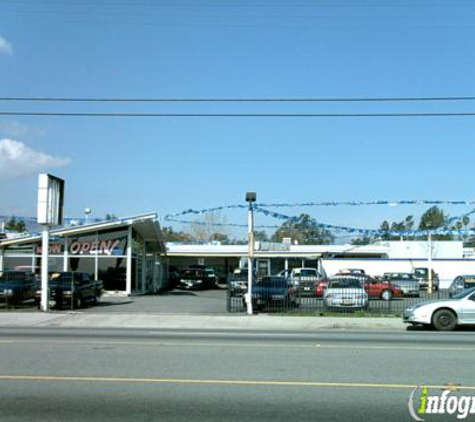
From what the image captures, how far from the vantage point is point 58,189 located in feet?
83.4

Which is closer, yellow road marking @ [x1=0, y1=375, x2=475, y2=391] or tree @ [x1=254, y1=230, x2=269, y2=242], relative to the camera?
yellow road marking @ [x1=0, y1=375, x2=475, y2=391]

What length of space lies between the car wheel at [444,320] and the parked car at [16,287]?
1668 cm

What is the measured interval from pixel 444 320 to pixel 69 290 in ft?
48.4

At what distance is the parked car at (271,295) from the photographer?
24266 millimetres

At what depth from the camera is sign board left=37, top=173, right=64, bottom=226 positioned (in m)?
24.3

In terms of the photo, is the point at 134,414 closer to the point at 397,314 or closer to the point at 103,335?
the point at 103,335

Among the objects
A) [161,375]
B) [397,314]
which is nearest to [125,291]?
[397,314]

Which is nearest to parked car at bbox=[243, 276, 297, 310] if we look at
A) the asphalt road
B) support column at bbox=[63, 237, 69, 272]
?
the asphalt road

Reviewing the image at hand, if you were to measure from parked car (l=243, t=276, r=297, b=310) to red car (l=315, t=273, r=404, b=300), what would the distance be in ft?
4.02

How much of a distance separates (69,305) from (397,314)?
13.0 metres

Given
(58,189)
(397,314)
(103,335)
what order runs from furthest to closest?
1. (58,189)
2. (397,314)
3. (103,335)

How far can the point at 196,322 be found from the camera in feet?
67.9

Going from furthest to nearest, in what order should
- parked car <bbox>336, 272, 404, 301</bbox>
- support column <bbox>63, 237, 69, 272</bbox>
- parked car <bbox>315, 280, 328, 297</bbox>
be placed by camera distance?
1. support column <bbox>63, 237, 69, 272</bbox>
2. parked car <bbox>336, 272, 404, 301</bbox>
3. parked car <bbox>315, 280, 328, 297</bbox>

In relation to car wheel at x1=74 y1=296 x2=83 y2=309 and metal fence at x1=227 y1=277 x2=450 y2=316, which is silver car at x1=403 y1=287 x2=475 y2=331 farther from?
car wheel at x1=74 y1=296 x2=83 y2=309
